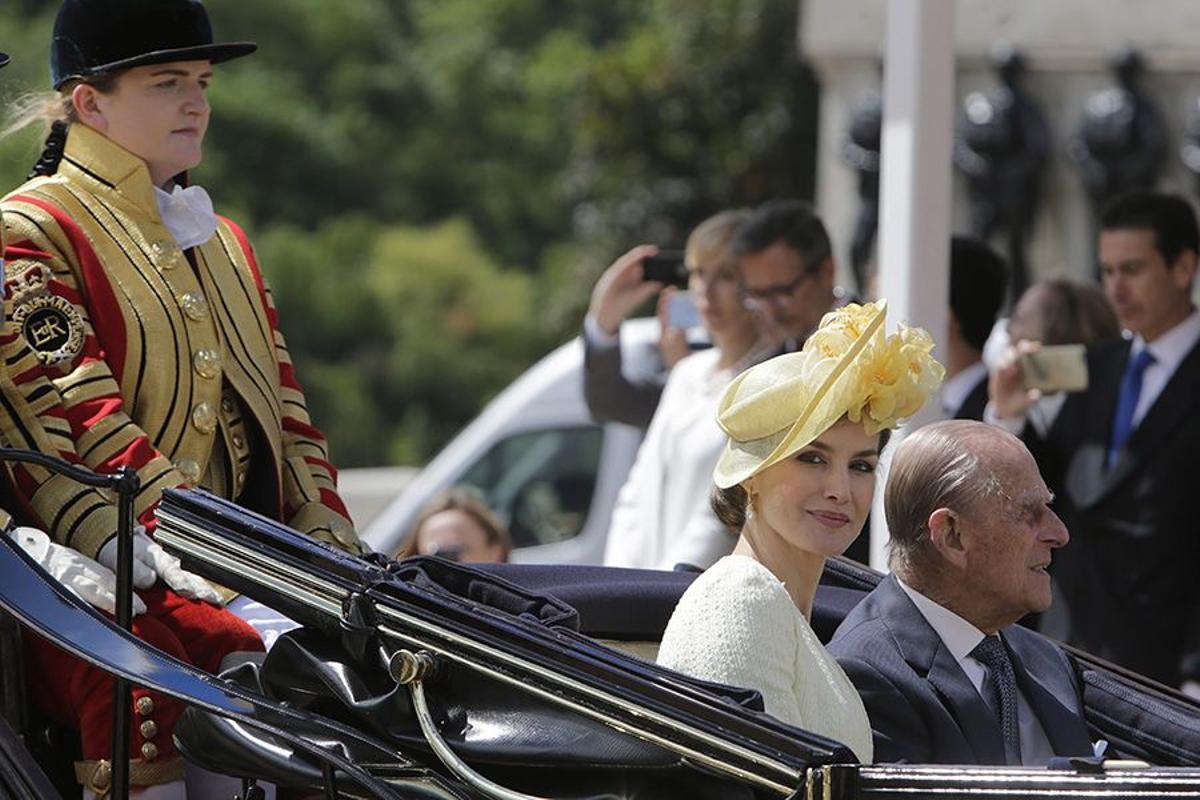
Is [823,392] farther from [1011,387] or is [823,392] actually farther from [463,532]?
[463,532]

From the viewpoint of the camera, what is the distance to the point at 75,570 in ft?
11.9

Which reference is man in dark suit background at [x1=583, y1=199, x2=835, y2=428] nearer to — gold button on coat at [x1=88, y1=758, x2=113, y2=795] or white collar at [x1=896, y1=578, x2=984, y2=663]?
white collar at [x1=896, y1=578, x2=984, y2=663]

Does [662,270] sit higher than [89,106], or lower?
lower

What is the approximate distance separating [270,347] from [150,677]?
116 cm

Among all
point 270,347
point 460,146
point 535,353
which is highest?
point 270,347

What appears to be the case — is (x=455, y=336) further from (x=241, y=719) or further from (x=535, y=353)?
(x=241, y=719)

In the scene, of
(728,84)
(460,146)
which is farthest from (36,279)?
(460,146)

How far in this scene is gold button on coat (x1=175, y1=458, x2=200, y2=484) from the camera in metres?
3.93

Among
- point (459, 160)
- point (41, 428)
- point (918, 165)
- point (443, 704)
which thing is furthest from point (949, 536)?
point (459, 160)

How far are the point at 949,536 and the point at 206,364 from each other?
134cm

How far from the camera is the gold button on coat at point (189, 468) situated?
393 cm

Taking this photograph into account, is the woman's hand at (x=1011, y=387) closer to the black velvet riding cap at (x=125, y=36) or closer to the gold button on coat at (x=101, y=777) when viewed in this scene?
the black velvet riding cap at (x=125, y=36)

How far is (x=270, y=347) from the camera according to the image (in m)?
4.25

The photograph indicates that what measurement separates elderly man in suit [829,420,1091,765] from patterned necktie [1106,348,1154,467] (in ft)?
8.10
